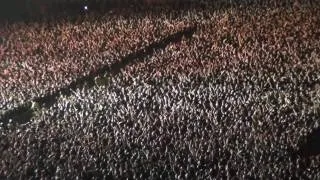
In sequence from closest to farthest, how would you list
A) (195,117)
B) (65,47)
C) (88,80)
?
(195,117)
(88,80)
(65,47)

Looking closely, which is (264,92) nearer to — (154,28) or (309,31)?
(309,31)

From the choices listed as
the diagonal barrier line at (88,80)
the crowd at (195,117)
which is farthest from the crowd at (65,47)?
the crowd at (195,117)

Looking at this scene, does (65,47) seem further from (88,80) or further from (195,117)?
(195,117)

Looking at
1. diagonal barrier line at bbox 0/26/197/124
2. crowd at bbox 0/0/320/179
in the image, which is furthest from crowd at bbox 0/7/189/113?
crowd at bbox 0/0/320/179

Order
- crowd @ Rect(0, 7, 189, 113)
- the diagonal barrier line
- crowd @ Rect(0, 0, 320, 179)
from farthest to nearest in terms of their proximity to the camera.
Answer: crowd @ Rect(0, 7, 189, 113)
the diagonal barrier line
crowd @ Rect(0, 0, 320, 179)

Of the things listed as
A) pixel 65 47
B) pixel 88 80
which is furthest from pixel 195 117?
pixel 65 47

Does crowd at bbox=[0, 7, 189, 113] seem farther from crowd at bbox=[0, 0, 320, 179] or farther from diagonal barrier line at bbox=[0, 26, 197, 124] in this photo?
crowd at bbox=[0, 0, 320, 179]

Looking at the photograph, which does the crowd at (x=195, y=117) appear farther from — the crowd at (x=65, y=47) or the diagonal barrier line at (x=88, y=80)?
the crowd at (x=65, y=47)

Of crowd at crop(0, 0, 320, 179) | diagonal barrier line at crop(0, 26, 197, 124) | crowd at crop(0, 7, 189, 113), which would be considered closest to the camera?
crowd at crop(0, 0, 320, 179)
